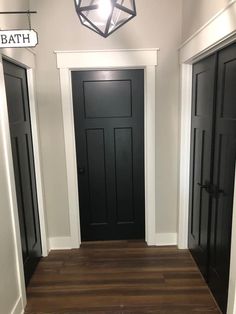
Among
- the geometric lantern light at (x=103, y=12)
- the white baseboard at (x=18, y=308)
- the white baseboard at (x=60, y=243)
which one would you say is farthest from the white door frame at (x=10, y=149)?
the geometric lantern light at (x=103, y=12)

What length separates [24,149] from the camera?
8.34 ft

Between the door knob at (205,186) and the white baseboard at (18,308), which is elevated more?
the door knob at (205,186)

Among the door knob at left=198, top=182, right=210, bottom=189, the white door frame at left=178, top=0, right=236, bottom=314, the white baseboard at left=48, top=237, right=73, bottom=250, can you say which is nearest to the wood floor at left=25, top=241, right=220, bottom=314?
the white baseboard at left=48, top=237, right=73, bottom=250

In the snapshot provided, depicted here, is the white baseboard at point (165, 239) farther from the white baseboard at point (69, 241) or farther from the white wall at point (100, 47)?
the white wall at point (100, 47)

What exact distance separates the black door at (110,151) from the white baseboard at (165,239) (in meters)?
0.23

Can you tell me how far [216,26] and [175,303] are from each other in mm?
2174

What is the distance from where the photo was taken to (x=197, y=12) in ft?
7.18

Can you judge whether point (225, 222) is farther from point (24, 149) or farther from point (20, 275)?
point (24, 149)

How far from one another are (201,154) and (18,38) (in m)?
1.80

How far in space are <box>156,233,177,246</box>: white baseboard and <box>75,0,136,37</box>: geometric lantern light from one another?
2.49 metres

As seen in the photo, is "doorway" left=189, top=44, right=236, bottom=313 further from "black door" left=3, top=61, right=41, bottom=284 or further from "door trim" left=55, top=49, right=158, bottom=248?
"black door" left=3, top=61, right=41, bottom=284

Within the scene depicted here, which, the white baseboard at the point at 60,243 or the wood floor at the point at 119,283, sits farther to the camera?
the white baseboard at the point at 60,243

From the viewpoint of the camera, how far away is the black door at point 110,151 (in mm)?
2912

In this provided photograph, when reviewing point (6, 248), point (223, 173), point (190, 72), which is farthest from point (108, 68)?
point (6, 248)
